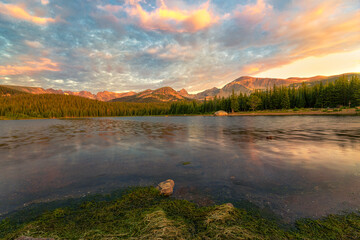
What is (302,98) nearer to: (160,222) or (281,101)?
(281,101)

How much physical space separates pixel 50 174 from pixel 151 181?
8.86m

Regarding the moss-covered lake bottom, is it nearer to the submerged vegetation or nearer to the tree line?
the submerged vegetation

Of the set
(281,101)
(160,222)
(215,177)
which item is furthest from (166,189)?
(281,101)

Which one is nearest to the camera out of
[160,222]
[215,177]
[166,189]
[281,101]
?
[160,222]

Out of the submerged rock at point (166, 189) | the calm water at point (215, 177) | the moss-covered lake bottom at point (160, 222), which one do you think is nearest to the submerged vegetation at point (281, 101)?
the calm water at point (215, 177)

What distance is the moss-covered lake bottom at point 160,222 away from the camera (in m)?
5.52

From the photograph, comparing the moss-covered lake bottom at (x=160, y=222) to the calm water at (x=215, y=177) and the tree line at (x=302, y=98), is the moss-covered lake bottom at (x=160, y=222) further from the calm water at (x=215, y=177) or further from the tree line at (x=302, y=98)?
the tree line at (x=302, y=98)

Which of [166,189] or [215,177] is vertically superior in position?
[166,189]

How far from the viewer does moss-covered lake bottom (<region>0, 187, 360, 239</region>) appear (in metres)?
5.52

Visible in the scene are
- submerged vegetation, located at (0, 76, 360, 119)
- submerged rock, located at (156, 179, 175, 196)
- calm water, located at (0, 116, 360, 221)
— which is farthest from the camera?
submerged vegetation, located at (0, 76, 360, 119)

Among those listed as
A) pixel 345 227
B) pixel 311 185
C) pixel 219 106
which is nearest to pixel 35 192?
pixel 345 227

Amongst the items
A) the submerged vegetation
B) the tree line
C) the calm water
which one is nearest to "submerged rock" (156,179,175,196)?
the calm water

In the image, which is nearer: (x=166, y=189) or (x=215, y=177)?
(x=166, y=189)

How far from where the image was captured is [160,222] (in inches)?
233
